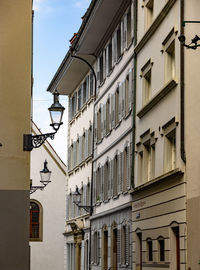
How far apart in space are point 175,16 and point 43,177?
32.2 ft

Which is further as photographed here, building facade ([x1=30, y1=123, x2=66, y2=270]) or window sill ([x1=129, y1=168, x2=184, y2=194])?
building facade ([x1=30, y1=123, x2=66, y2=270])

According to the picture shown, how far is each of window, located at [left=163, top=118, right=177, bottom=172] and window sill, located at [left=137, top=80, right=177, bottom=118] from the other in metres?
1.05

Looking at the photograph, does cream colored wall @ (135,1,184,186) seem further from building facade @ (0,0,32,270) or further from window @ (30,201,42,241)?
window @ (30,201,42,241)

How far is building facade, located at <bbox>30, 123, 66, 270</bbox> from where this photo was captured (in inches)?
2354

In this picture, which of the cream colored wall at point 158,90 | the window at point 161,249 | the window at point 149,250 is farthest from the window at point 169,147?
the window at point 149,250

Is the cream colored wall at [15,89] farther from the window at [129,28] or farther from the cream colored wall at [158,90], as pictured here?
the window at [129,28]

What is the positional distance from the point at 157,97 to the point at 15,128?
977 cm

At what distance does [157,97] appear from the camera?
28.8m

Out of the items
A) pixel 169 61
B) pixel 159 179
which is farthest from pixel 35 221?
pixel 169 61

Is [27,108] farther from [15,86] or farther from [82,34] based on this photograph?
[82,34]

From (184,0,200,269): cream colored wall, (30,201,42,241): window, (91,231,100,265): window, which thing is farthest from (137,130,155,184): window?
(30,201,42,241): window

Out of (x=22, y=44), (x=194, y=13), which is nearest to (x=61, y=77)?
(x=194, y=13)

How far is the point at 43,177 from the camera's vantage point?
110ft

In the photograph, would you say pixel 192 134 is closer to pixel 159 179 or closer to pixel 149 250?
pixel 159 179
